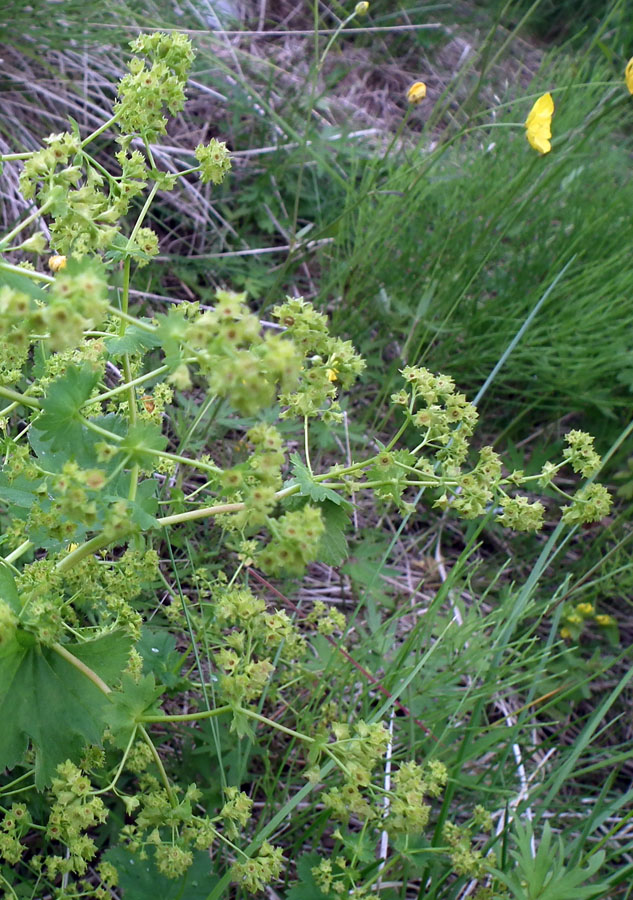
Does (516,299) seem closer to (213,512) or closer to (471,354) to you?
(471,354)

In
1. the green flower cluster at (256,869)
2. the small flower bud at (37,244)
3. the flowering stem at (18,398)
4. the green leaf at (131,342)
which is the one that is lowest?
the green flower cluster at (256,869)

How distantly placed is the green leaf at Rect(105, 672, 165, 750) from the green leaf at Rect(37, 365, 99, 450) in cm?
41

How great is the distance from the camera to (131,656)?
1.38 m

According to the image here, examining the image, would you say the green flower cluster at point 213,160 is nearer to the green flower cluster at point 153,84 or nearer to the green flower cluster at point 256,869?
the green flower cluster at point 153,84

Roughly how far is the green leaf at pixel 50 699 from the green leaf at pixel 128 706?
20 mm

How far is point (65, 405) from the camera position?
108cm

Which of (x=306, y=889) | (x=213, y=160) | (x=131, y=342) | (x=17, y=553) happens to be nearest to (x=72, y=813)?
(x=17, y=553)

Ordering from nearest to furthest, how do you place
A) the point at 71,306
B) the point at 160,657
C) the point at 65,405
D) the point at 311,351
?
the point at 71,306 → the point at 65,405 → the point at 311,351 → the point at 160,657

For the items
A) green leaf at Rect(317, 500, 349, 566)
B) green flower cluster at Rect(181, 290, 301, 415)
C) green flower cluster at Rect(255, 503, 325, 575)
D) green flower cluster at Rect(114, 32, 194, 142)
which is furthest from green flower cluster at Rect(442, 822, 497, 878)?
green flower cluster at Rect(114, 32, 194, 142)

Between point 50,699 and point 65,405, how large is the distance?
0.49 meters

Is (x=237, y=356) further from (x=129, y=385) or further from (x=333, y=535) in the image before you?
(x=333, y=535)

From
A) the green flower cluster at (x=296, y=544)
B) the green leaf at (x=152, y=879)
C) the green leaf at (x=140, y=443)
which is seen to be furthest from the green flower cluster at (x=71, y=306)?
the green leaf at (x=152, y=879)

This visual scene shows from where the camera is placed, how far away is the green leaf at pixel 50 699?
46.3 inches

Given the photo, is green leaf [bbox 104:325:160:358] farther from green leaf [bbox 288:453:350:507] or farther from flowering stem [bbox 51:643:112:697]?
flowering stem [bbox 51:643:112:697]
